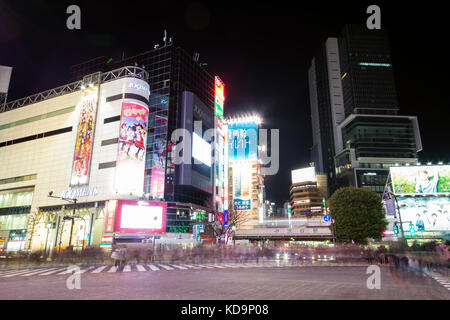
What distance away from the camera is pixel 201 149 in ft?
236

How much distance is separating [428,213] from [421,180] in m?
7.75

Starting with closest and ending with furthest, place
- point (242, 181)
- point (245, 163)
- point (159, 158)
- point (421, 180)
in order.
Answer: point (159, 158) < point (421, 180) < point (242, 181) < point (245, 163)

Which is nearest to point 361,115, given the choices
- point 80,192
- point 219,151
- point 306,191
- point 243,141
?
point 306,191

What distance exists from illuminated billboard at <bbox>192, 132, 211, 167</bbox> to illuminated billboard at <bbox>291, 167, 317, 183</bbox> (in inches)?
4224

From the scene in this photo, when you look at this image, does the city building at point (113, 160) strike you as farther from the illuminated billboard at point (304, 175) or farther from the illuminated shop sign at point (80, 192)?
the illuminated billboard at point (304, 175)

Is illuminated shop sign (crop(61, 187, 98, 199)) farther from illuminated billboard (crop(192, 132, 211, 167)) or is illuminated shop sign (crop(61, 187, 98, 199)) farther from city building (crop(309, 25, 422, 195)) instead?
city building (crop(309, 25, 422, 195))

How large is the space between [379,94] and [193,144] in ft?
420

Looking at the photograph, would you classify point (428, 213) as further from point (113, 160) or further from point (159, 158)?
point (113, 160)

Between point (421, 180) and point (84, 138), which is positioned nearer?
point (84, 138)

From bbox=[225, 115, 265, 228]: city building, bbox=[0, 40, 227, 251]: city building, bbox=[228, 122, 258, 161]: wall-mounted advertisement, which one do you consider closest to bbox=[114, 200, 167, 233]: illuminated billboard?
bbox=[0, 40, 227, 251]: city building

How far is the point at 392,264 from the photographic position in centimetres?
2552

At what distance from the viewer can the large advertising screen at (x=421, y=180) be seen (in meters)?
64.4
